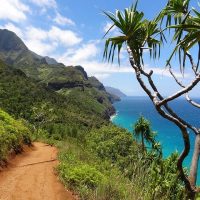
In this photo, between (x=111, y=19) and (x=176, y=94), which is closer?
(x=176, y=94)

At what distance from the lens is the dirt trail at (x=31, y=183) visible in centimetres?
1078

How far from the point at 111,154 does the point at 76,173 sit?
33266 millimetres

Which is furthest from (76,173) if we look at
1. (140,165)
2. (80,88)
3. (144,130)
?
→ (80,88)

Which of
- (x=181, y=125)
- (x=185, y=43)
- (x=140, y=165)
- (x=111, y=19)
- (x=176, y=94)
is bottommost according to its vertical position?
(x=140, y=165)

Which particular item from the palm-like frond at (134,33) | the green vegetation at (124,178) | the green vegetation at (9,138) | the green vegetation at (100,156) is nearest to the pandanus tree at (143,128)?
the green vegetation at (100,156)

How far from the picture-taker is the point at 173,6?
7.84 meters

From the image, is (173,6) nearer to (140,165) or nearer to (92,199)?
(140,165)

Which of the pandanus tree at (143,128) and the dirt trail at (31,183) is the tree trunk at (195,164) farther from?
the pandanus tree at (143,128)

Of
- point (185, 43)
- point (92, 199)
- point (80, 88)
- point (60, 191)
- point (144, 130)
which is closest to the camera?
point (185, 43)

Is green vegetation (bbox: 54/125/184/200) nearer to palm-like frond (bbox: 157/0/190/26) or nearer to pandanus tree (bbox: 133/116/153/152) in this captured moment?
palm-like frond (bbox: 157/0/190/26)

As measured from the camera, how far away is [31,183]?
12.2 metres

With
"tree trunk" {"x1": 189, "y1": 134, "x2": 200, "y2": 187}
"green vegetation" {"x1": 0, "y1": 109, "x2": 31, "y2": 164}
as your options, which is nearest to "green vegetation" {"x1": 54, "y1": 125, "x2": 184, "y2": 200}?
"tree trunk" {"x1": 189, "y1": 134, "x2": 200, "y2": 187}

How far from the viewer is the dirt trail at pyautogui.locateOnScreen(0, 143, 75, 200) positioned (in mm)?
10781

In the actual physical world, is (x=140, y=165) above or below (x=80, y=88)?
below
